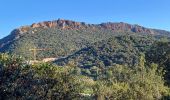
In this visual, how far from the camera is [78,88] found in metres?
39.4

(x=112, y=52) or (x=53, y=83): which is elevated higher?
(x=53, y=83)

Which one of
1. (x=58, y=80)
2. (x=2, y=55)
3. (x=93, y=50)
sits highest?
(x=2, y=55)

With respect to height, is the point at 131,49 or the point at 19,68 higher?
the point at 19,68

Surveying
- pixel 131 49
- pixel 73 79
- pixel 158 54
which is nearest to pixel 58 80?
pixel 73 79

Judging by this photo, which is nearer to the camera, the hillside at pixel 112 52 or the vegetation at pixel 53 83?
the vegetation at pixel 53 83

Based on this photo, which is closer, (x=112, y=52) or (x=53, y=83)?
(x=53, y=83)

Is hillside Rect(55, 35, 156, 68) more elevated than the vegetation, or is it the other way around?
the vegetation

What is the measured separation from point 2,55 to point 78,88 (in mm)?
8764

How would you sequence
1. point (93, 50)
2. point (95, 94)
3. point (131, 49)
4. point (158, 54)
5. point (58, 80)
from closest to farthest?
point (58, 80), point (95, 94), point (158, 54), point (131, 49), point (93, 50)

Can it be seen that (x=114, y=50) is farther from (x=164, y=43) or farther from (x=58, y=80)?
(x=58, y=80)

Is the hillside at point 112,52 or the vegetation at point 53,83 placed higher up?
the vegetation at point 53,83

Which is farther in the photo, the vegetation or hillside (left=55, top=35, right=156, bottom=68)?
hillside (left=55, top=35, right=156, bottom=68)

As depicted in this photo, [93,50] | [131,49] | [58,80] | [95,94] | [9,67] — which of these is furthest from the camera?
[93,50]

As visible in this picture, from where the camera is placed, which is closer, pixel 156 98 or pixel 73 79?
pixel 73 79
